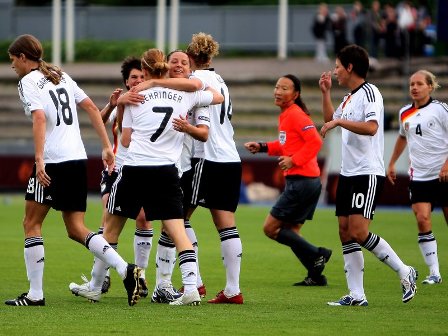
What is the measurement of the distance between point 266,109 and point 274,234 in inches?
862

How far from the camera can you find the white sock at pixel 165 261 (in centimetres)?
1076

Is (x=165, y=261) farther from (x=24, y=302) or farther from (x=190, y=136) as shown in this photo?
(x=24, y=302)

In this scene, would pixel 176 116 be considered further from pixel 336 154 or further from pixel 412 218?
pixel 336 154

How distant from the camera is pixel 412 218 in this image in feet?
73.8

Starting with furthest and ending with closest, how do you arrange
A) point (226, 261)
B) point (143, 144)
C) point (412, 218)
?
point (412, 218) < point (226, 261) < point (143, 144)

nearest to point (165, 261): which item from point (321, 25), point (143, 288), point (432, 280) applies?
point (143, 288)

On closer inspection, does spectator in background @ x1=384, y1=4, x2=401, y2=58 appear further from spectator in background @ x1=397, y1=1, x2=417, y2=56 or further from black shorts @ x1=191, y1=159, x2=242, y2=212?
black shorts @ x1=191, y1=159, x2=242, y2=212

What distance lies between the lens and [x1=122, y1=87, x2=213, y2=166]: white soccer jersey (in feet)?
32.7

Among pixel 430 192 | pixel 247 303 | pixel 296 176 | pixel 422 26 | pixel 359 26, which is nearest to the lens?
pixel 247 303

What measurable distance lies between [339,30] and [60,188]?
25.8 m

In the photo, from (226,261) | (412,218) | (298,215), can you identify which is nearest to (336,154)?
(412,218)

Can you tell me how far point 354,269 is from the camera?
10586 millimetres

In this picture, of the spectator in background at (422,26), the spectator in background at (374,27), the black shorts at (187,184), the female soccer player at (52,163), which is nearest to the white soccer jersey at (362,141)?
the black shorts at (187,184)

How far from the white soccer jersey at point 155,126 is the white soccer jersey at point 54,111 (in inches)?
22.7
